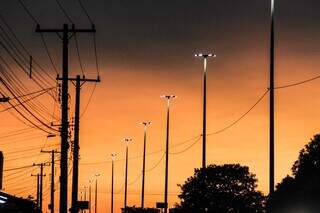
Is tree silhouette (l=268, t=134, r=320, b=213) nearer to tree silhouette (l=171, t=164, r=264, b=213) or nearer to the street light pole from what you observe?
the street light pole

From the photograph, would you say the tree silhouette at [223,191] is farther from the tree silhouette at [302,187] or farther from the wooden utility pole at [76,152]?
the tree silhouette at [302,187]

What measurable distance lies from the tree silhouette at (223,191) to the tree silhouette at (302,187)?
793 inches

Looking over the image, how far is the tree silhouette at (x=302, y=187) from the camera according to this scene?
4947cm

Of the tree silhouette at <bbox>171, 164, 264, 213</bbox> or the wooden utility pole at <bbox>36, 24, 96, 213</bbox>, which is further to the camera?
the tree silhouette at <bbox>171, 164, 264, 213</bbox>

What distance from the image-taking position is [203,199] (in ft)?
255

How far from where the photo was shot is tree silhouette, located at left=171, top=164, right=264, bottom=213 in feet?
245

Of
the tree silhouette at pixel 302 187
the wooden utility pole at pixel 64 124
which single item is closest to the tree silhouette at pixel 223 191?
the tree silhouette at pixel 302 187

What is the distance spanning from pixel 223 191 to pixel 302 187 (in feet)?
82.8

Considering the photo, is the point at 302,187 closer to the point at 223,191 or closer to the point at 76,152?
the point at 76,152

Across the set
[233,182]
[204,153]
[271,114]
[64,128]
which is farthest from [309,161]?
[233,182]

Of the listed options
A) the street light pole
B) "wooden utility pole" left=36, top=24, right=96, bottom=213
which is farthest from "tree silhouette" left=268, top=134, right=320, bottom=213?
"wooden utility pole" left=36, top=24, right=96, bottom=213

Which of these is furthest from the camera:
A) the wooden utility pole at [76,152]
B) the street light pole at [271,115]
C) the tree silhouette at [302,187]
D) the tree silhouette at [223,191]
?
the tree silhouette at [223,191]

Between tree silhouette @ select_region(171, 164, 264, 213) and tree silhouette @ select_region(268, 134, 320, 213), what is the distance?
793 inches

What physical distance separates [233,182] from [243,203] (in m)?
2.33
